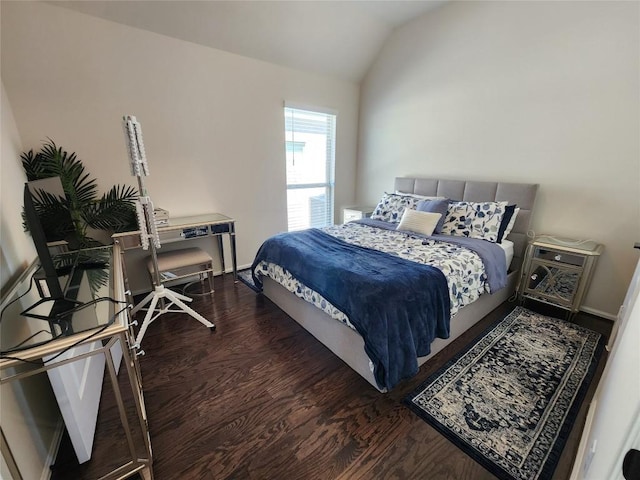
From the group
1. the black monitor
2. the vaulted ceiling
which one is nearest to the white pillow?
the vaulted ceiling

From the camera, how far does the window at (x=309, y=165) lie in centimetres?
371

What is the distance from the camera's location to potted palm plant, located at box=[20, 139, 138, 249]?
2064 millimetres

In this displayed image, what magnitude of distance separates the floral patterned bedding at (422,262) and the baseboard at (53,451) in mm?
1532

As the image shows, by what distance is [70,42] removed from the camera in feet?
7.28

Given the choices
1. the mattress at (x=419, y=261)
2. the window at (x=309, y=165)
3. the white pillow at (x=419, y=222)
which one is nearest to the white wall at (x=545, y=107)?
the mattress at (x=419, y=261)

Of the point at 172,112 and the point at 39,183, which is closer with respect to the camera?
the point at 39,183

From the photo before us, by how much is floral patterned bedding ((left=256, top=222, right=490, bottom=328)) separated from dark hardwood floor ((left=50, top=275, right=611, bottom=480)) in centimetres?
39

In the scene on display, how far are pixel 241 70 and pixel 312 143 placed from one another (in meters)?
1.27

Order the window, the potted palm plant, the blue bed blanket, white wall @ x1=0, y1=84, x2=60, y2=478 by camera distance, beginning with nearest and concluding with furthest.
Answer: white wall @ x1=0, y1=84, x2=60, y2=478, the blue bed blanket, the potted palm plant, the window

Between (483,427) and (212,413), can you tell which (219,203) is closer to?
(212,413)

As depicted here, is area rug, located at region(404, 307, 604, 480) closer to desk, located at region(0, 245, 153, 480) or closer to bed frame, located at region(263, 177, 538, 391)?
bed frame, located at region(263, 177, 538, 391)

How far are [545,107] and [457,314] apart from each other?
214 cm

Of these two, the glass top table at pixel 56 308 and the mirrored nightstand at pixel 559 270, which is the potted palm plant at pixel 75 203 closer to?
the glass top table at pixel 56 308

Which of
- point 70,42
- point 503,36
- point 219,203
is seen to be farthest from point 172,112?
point 503,36
